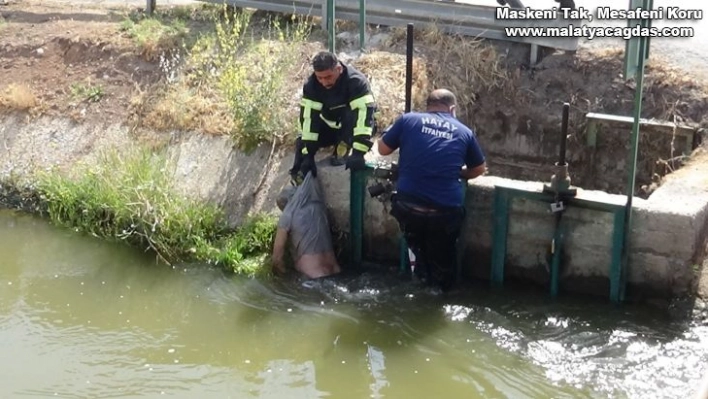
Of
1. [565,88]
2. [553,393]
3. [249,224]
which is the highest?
[565,88]

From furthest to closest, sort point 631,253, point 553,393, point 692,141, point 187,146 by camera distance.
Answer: point 187,146 < point 692,141 < point 631,253 < point 553,393

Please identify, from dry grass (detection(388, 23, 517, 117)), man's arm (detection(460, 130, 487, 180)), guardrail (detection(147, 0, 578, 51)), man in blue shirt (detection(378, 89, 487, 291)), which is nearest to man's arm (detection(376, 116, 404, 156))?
man in blue shirt (detection(378, 89, 487, 291))

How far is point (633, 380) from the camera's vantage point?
7023 millimetres

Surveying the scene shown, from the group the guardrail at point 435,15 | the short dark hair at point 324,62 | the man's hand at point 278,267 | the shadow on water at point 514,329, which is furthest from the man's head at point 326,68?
the guardrail at point 435,15

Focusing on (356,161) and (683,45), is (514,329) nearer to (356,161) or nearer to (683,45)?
(356,161)

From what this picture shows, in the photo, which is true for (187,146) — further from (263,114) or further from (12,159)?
(12,159)

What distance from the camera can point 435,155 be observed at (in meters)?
7.93

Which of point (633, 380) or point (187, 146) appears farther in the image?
point (187, 146)

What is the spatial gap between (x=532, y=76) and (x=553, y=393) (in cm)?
477

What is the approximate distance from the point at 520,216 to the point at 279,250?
2202 mm

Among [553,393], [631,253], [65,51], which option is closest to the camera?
[553,393]

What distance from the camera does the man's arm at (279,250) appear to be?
8859mm

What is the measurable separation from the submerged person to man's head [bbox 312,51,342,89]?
3.06 ft

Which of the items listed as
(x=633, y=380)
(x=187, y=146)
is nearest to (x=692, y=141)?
(x=633, y=380)
